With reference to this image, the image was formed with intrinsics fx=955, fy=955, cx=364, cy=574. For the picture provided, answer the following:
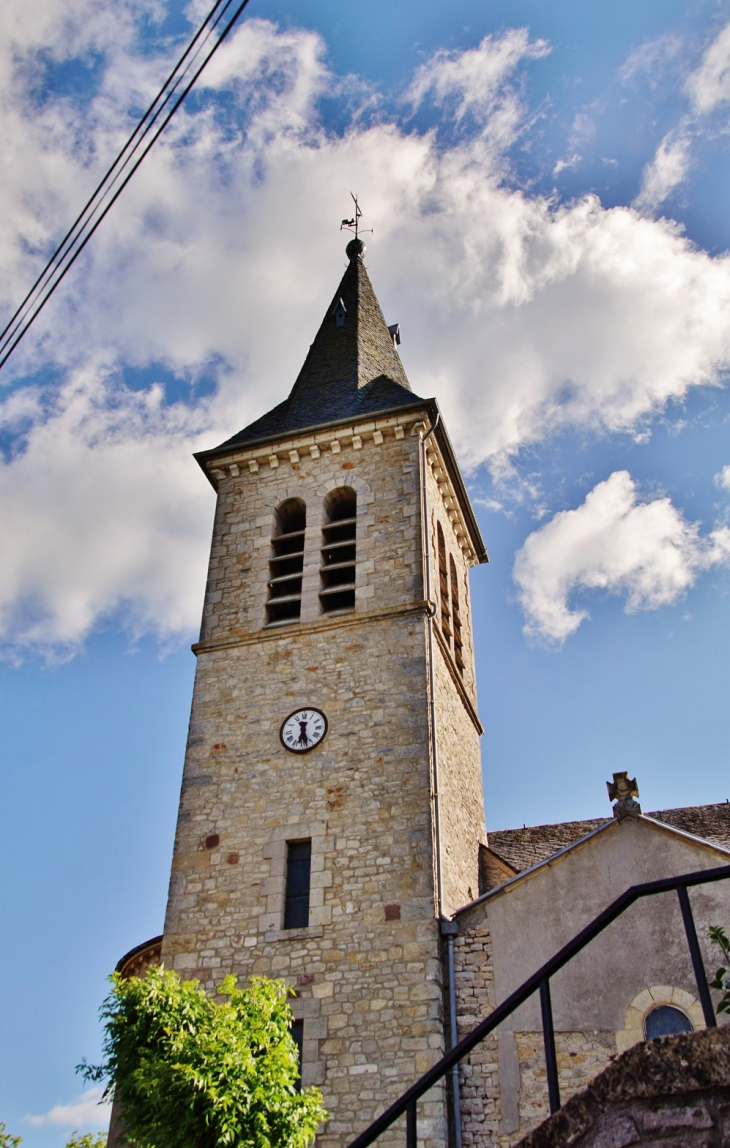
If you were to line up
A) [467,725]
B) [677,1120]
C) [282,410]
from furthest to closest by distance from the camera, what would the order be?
[282,410] < [467,725] < [677,1120]

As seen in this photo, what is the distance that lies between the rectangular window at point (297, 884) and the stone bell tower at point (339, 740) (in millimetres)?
25

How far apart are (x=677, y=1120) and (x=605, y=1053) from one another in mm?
6462

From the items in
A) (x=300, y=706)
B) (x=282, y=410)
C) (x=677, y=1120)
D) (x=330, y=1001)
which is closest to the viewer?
(x=677, y=1120)

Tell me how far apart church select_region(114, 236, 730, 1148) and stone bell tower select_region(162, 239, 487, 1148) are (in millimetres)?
28

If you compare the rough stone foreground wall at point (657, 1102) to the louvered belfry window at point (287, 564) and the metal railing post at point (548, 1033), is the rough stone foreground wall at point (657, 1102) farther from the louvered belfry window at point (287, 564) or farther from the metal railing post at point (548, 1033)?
the louvered belfry window at point (287, 564)

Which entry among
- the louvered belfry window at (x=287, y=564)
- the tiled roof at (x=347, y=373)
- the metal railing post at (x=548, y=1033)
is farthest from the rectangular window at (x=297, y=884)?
the metal railing post at (x=548, y=1033)

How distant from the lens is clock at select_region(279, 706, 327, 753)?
12070 mm

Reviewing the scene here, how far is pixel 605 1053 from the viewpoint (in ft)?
29.2

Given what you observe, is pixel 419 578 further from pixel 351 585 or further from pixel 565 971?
pixel 565 971

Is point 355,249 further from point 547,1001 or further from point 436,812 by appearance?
point 547,1001

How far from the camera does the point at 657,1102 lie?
318 centimetres

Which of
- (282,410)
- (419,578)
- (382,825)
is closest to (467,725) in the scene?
(419,578)

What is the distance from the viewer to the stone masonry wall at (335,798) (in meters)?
9.79

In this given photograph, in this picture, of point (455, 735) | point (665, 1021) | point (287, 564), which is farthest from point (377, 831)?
point (287, 564)
